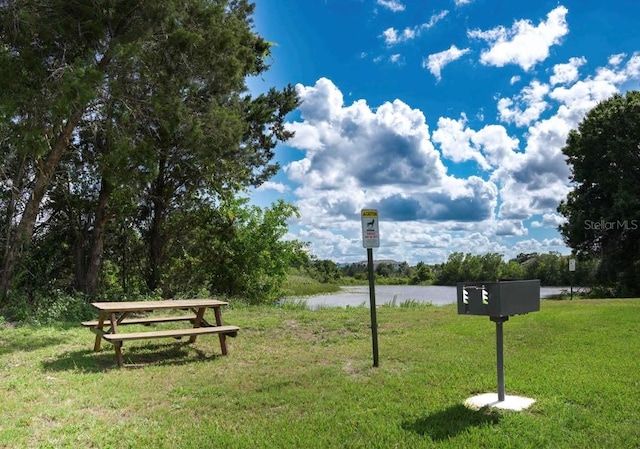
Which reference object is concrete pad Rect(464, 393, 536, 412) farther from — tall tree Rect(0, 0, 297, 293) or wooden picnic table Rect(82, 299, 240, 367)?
tall tree Rect(0, 0, 297, 293)

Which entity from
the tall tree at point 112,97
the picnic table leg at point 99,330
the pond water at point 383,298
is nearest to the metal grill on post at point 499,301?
the picnic table leg at point 99,330

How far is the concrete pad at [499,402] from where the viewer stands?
13.4 feet

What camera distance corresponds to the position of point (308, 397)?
4.57 meters

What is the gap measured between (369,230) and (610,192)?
2396 cm

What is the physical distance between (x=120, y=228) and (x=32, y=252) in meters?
2.59

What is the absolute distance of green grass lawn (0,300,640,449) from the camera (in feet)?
11.7

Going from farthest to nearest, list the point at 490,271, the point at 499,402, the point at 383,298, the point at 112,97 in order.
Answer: the point at 490,271 → the point at 383,298 → the point at 112,97 → the point at 499,402

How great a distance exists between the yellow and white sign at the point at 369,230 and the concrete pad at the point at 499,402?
204cm

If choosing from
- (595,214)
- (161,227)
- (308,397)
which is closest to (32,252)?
(161,227)

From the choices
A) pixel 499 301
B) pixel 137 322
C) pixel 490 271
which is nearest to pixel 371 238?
pixel 499 301

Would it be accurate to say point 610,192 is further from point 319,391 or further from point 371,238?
point 319,391

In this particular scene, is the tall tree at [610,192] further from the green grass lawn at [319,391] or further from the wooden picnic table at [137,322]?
the wooden picnic table at [137,322]

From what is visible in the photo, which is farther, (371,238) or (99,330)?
(99,330)

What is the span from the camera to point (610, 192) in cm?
2498
